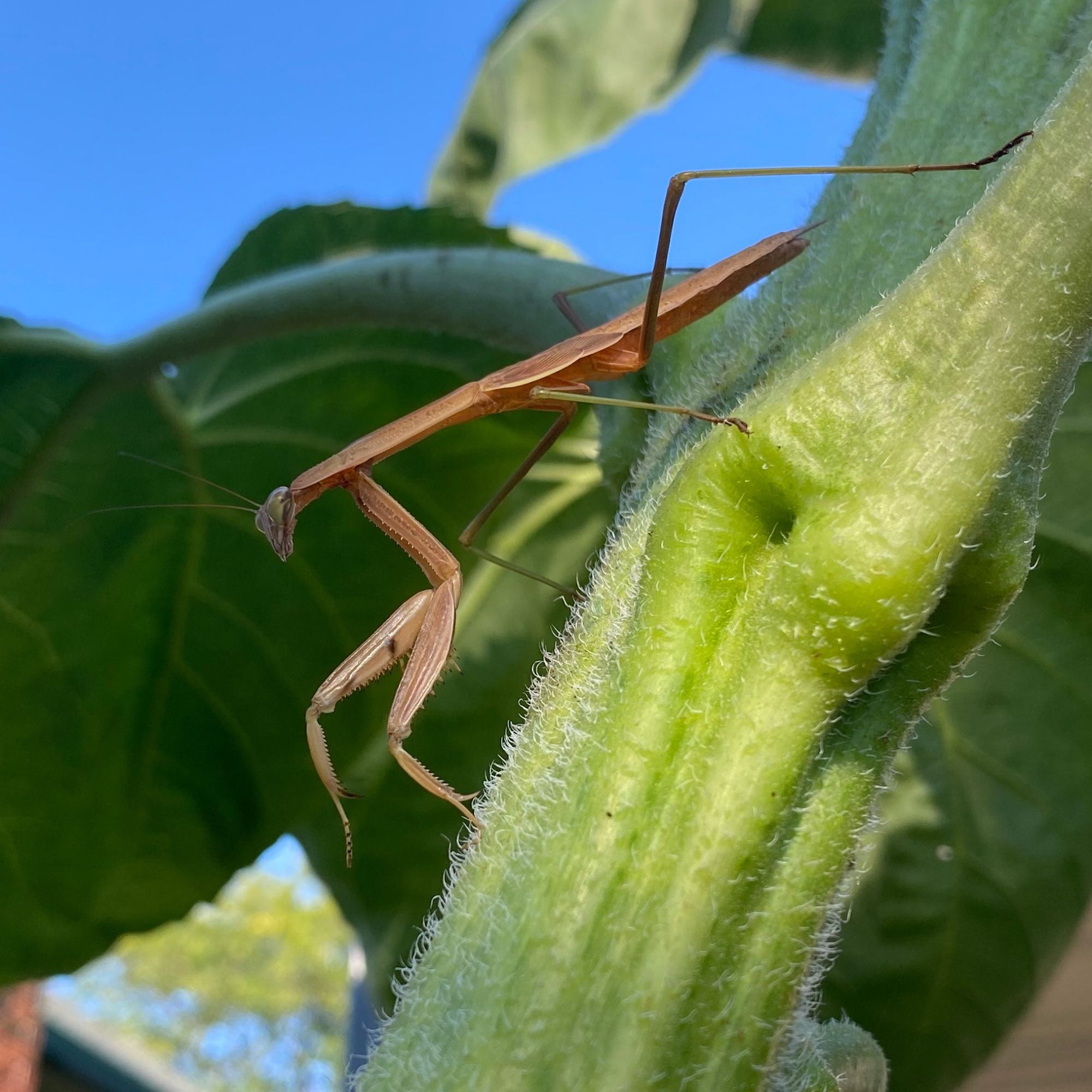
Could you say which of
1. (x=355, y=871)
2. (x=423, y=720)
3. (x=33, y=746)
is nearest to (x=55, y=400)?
(x=33, y=746)

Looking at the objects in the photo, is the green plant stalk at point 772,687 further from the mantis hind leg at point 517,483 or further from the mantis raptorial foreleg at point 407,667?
the mantis hind leg at point 517,483

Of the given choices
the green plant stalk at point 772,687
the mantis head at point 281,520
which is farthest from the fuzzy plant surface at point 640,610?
the mantis head at point 281,520

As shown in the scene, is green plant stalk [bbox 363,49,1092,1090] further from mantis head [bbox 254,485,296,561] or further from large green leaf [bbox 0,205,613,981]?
large green leaf [bbox 0,205,613,981]

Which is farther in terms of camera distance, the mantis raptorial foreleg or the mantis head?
the mantis head

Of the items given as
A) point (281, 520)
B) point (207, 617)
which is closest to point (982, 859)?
point (281, 520)

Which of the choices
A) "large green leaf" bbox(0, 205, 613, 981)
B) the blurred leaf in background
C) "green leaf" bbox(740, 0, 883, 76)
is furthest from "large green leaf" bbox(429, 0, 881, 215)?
the blurred leaf in background

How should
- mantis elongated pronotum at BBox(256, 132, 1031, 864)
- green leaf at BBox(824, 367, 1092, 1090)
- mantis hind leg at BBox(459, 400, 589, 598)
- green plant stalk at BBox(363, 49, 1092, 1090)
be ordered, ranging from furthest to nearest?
mantis hind leg at BBox(459, 400, 589, 598)
green leaf at BBox(824, 367, 1092, 1090)
mantis elongated pronotum at BBox(256, 132, 1031, 864)
green plant stalk at BBox(363, 49, 1092, 1090)

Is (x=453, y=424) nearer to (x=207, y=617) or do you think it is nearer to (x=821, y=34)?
(x=207, y=617)
